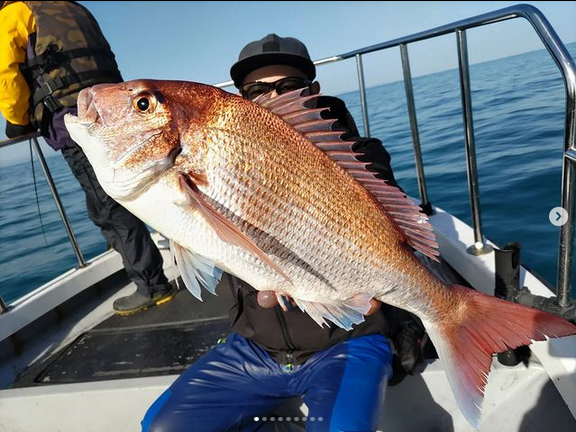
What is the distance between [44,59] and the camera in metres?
2.88

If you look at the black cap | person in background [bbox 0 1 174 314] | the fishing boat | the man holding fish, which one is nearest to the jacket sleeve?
person in background [bbox 0 1 174 314]

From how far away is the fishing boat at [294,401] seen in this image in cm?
172

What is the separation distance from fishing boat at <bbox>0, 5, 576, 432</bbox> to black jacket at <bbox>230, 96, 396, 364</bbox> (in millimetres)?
251

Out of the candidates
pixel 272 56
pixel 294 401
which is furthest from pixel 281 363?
pixel 272 56

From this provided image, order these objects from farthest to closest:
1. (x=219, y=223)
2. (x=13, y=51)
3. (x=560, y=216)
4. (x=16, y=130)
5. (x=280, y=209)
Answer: (x=16, y=130)
(x=13, y=51)
(x=560, y=216)
(x=280, y=209)
(x=219, y=223)

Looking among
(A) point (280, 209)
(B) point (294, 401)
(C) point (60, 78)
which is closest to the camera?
(A) point (280, 209)

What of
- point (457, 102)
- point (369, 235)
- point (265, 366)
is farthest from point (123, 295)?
point (457, 102)

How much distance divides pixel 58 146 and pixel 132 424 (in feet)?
6.82

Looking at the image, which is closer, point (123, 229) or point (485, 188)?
point (123, 229)

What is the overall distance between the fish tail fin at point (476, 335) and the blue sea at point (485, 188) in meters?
2.65

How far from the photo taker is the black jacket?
1.92 meters

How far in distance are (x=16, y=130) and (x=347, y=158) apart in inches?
112

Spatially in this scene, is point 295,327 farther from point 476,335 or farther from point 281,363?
point 476,335

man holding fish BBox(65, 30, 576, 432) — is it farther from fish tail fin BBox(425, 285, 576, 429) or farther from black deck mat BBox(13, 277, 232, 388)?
black deck mat BBox(13, 277, 232, 388)
